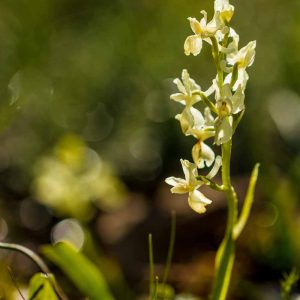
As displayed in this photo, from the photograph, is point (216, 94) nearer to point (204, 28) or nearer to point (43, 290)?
point (204, 28)

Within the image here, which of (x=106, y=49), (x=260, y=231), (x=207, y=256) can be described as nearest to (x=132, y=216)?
(x=207, y=256)

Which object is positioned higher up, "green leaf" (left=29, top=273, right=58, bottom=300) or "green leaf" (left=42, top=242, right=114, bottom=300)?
"green leaf" (left=29, top=273, right=58, bottom=300)

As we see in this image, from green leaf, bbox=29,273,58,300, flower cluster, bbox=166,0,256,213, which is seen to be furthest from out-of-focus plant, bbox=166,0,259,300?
green leaf, bbox=29,273,58,300

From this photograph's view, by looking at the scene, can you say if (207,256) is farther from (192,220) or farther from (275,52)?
(275,52)

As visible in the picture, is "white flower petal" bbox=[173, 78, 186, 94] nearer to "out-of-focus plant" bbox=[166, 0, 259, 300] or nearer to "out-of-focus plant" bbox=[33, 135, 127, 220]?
"out-of-focus plant" bbox=[166, 0, 259, 300]

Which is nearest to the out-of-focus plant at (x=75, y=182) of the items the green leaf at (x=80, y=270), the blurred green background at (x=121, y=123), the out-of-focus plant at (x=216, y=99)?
the blurred green background at (x=121, y=123)

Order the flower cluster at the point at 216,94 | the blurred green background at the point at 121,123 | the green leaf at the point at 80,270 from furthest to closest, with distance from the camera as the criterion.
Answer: the blurred green background at the point at 121,123
the green leaf at the point at 80,270
the flower cluster at the point at 216,94

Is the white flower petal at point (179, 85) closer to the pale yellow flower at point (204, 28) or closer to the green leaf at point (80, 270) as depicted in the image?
the pale yellow flower at point (204, 28)

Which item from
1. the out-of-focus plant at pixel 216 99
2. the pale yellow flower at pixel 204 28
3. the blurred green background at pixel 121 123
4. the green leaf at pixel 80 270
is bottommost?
the blurred green background at pixel 121 123

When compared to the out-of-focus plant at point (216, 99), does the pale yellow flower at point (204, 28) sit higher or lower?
higher
